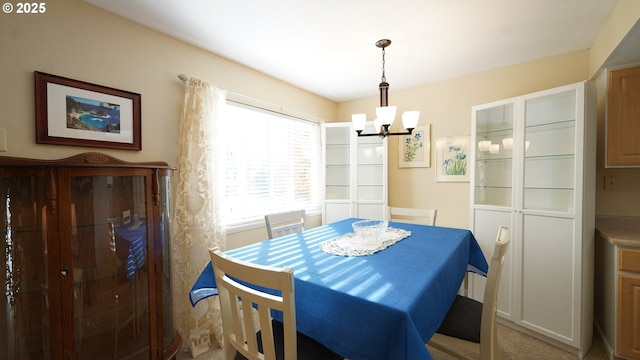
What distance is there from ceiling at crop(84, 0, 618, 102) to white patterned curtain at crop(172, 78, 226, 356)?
40cm

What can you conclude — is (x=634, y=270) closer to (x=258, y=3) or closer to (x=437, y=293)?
(x=437, y=293)

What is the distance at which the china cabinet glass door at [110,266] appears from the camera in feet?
4.75

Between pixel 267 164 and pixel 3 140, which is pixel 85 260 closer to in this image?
pixel 3 140

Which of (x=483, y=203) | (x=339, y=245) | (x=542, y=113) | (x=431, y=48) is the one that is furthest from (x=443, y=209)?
(x=339, y=245)

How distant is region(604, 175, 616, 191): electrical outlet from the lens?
2.28m

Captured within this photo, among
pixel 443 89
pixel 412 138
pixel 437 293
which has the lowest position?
pixel 437 293

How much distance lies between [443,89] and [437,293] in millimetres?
2780

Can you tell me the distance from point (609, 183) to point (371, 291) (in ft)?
8.86

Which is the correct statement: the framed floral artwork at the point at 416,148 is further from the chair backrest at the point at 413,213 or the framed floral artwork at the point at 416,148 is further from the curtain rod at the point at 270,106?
the curtain rod at the point at 270,106

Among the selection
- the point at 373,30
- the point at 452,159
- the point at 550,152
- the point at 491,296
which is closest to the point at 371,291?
the point at 491,296

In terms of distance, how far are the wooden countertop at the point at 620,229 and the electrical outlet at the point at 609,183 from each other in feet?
0.81

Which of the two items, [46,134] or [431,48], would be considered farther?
[431,48]

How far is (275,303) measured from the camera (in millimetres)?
916

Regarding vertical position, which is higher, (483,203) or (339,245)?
(483,203)
